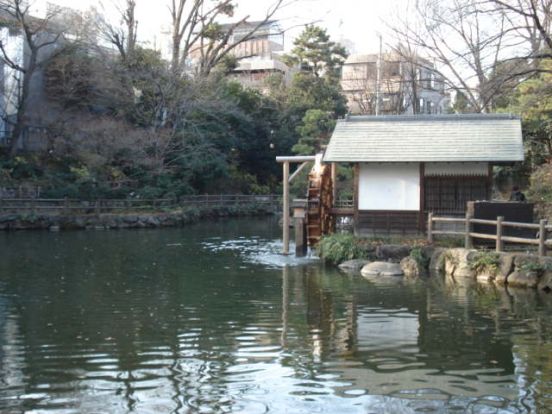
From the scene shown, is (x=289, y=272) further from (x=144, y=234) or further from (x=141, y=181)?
(x=141, y=181)

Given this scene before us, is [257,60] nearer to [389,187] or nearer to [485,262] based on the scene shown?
[389,187]

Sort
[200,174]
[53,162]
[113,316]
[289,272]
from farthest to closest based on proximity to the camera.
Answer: [200,174] → [53,162] → [289,272] → [113,316]

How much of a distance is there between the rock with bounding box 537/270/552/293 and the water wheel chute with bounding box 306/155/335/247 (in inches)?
295

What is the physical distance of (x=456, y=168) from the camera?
→ 1950 centimetres

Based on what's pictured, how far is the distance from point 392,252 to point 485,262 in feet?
9.49

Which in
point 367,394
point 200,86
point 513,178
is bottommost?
point 367,394

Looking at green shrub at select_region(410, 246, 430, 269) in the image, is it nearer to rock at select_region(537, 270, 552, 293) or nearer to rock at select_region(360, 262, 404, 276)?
rock at select_region(360, 262, 404, 276)

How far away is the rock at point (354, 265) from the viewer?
1742 cm

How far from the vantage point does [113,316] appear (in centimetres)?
1145

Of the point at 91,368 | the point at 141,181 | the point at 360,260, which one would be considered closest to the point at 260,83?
the point at 141,181

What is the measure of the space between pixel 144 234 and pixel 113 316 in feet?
55.6

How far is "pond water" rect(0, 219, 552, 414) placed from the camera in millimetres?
7171

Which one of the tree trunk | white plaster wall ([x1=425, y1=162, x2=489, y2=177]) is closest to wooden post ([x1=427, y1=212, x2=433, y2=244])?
white plaster wall ([x1=425, y1=162, x2=489, y2=177])

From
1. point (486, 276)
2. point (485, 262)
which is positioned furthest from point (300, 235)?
point (486, 276)
